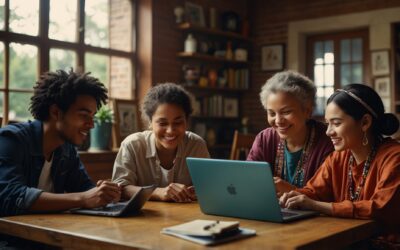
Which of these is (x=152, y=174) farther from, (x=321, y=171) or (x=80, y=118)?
(x=321, y=171)

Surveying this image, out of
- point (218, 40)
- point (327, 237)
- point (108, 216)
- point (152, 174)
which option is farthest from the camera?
point (218, 40)

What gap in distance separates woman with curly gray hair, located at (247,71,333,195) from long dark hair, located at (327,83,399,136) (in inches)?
16.5

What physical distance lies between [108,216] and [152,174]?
73 cm

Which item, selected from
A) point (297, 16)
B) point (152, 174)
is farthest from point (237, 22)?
point (152, 174)

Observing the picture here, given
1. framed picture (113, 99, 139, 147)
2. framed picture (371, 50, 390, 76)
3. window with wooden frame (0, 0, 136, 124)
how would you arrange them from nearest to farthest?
window with wooden frame (0, 0, 136, 124) → framed picture (113, 99, 139, 147) → framed picture (371, 50, 390, 76)

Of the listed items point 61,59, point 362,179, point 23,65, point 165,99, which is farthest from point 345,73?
point 362,179

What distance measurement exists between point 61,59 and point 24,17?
18.9 inches

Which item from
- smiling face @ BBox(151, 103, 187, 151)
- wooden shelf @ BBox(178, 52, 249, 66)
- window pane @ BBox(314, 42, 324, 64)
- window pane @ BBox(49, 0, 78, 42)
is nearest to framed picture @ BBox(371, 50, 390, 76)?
window pane @ BBox(314, 42, 324, 64)

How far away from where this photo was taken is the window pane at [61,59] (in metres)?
4.47

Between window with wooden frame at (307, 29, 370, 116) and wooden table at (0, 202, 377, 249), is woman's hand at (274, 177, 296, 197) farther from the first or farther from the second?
Answer: window with wooden frame at (307, 29, 370, 116)

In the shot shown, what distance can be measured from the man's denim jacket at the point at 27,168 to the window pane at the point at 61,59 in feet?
8.01

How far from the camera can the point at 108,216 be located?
5.64 ft

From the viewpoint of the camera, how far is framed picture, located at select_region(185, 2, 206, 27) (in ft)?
18.0

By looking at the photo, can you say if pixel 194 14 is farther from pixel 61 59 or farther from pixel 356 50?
pixel 356 50
